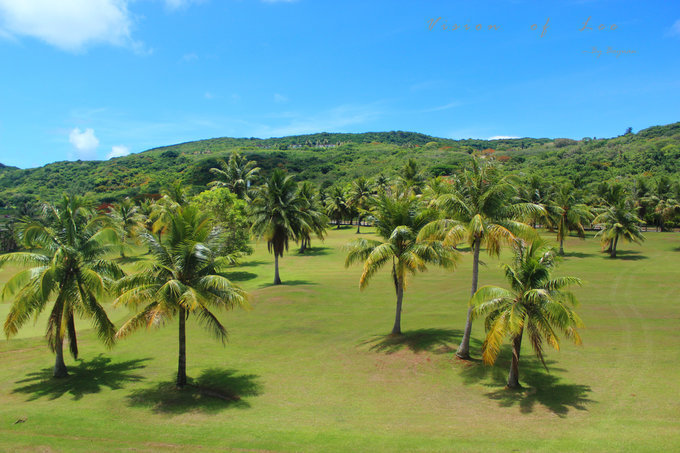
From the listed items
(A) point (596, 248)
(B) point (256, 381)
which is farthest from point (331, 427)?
(A) point (596, 248)

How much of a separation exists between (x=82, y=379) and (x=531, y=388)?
63.4 feet

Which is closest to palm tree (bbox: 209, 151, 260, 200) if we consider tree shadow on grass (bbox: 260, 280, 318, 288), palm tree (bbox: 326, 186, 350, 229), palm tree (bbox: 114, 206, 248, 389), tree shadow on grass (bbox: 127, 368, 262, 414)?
palm tree (bbox: 326, 186, 350, 229)

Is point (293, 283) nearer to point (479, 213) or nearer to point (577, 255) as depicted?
point (479, 213)

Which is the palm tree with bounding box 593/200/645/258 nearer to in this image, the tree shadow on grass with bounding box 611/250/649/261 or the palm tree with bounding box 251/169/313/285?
the tree shadow on grass with bounding box 611/250/649/261

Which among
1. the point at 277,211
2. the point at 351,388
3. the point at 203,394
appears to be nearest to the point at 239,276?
the point at 277,211

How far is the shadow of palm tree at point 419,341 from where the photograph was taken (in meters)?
19.9

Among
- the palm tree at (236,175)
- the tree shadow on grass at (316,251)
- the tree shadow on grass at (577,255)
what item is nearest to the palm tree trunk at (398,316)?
the tree shadow on grass at (316,251)

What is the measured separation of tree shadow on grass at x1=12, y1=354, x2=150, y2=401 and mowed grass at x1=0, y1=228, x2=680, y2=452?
10cm

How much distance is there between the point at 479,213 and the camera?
18.2m

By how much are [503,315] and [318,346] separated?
10833 millimetres

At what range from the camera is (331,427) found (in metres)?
12.7

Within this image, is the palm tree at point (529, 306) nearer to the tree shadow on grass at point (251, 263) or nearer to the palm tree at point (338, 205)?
the tree shadow on grass at point (251, 263)

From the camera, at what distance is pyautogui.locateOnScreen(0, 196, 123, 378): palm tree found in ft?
50.3

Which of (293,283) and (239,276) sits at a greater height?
(293,283)
